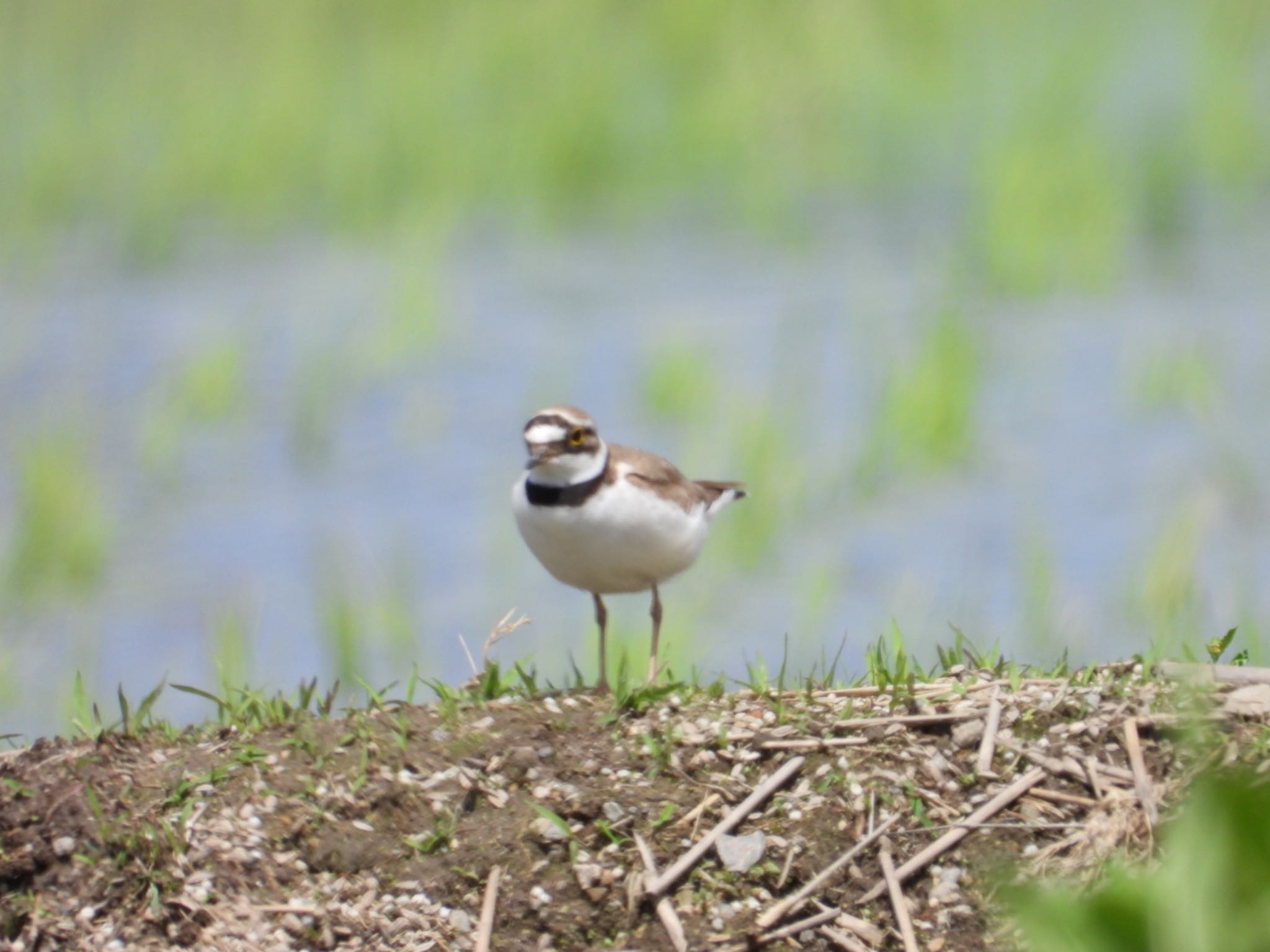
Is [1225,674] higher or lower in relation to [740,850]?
higher

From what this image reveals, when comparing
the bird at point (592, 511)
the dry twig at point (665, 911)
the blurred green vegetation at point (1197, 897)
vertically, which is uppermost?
the bird at point (592, 511)

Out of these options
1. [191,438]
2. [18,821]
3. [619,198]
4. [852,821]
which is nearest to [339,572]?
[191,438]

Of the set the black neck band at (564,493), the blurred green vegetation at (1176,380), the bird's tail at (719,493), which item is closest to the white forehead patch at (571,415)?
the black neck band at (564,493)

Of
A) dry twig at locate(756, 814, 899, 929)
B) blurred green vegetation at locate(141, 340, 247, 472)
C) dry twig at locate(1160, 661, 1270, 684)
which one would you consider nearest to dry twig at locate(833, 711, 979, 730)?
dry twig at locate(756, 814, 899, 929)

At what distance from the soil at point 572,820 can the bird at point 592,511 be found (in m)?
0.69

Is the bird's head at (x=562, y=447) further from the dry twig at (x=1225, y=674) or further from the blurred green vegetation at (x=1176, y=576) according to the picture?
the blurred green vegetation at (x=1176, y=576)

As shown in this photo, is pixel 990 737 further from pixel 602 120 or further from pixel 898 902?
pixel 602 120

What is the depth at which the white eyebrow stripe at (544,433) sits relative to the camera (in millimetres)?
4664

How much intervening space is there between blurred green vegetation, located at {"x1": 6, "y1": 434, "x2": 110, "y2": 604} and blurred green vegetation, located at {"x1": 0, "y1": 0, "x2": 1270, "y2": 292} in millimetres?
3110

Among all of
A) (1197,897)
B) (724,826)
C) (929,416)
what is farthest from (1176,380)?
(1197,897)

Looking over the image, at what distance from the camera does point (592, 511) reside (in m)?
4.70

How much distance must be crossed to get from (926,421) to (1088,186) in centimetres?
299

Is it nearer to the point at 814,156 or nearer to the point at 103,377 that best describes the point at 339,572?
the point at 103,377

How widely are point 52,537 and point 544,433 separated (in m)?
4.21
